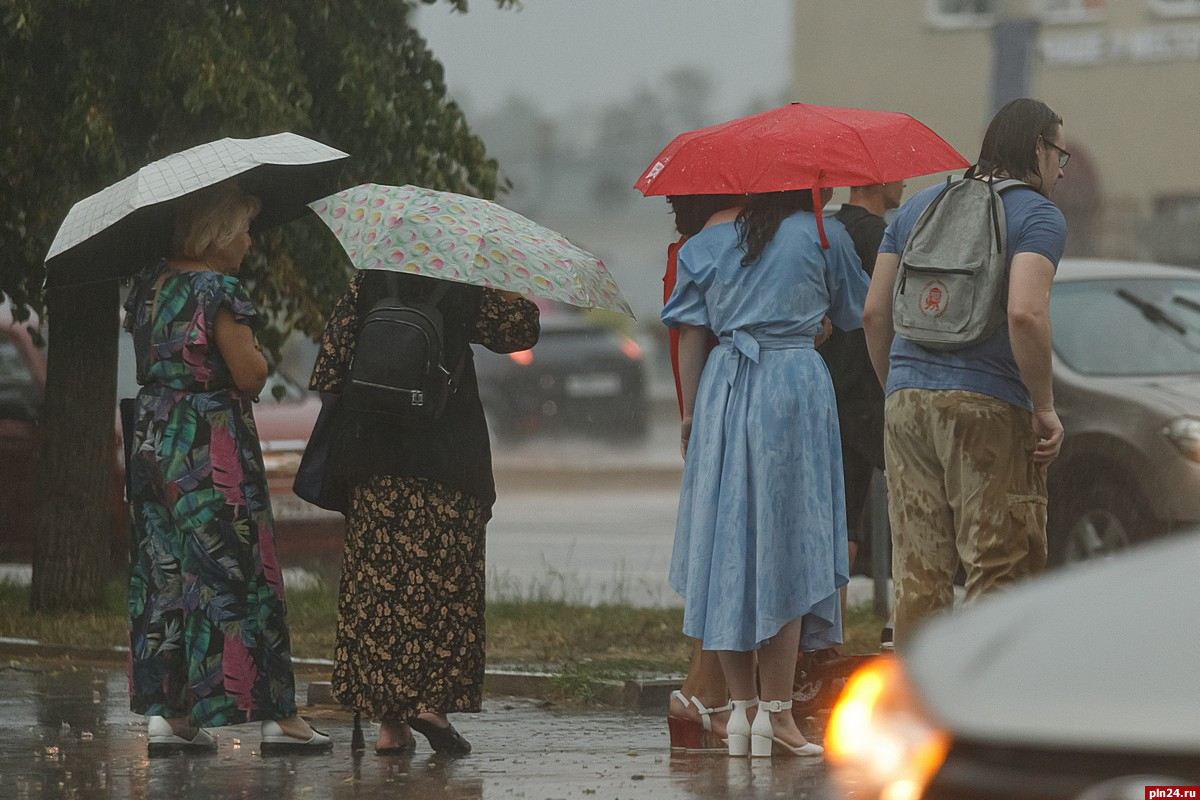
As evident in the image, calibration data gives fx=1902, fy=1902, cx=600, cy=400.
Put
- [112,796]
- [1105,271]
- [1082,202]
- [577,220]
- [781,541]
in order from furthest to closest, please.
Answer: [577,220]
[1082,202]
[1105,271]
[781,541]
[112,796]

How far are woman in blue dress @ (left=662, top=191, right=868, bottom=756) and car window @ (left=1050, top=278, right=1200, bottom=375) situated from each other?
3.40m

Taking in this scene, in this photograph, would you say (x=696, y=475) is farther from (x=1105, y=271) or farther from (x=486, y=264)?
(x=1105, y=271)

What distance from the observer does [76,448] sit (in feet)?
28.4

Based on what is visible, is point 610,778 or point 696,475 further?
point 696,475

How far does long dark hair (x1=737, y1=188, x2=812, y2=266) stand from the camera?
18.5 feet

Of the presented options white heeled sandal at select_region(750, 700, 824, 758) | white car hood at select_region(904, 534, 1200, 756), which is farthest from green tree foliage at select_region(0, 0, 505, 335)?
white car hood at select_region(904, 534, 1200, 756)

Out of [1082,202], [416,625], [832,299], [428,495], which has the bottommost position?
[416,625]

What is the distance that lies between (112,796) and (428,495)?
1.26 metres

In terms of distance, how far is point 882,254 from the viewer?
5.67m

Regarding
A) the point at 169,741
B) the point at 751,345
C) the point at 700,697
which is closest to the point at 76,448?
the point at 169,741

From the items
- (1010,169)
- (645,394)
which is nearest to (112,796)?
(1010,169)

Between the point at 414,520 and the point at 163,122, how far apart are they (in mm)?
3005

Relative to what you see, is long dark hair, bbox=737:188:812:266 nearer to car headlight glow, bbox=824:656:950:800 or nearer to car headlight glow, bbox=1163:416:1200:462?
car headlight glow, bbox=824:656:950:800

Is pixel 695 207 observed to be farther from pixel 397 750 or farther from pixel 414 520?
pixel 397 750
